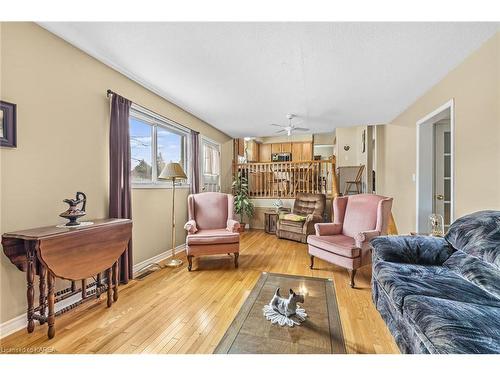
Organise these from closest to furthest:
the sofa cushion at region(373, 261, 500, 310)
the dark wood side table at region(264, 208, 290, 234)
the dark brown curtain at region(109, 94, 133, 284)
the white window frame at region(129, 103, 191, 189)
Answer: the sofa cushion at region(373, 261, 500, 310)
the dark brown curtain at region(109, 94, 133, 284)
the white window frame at region(129, 103, 191, 189)
the dark wood side table at region(264, 208, 290, 234)

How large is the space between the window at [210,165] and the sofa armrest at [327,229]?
8.28ft

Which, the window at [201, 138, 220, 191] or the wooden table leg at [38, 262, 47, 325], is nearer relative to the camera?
the wooden table leg at [38, 262, 47, 325]

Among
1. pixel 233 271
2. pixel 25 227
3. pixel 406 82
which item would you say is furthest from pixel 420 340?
pixel 406 82

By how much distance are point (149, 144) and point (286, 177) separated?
3.58m

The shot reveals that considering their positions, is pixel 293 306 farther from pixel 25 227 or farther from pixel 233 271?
pixel 25 227

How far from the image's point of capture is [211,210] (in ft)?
11.4

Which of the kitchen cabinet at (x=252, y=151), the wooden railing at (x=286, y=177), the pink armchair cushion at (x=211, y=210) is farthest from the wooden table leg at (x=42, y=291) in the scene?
the kitchen cabinet at (x=252, y=151)

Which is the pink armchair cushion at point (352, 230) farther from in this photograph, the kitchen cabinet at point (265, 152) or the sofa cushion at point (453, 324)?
the kitchen cabinet at point (265, 152)

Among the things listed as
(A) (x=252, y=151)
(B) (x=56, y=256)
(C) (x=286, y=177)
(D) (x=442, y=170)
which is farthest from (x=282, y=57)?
(A) (x=252, y=151)

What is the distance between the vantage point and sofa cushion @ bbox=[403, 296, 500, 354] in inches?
37.1

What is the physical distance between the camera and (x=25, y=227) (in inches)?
67.4

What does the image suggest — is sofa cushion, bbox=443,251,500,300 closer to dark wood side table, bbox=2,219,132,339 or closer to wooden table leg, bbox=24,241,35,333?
dark wood side table, bbox=2,219,132,339

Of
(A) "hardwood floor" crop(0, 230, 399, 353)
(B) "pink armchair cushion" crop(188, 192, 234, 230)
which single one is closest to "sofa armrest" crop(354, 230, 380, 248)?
(A) "hardwood floor" crop(0, 230, 399, 353)

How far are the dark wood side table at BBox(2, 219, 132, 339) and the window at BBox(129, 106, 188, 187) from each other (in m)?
1.12
